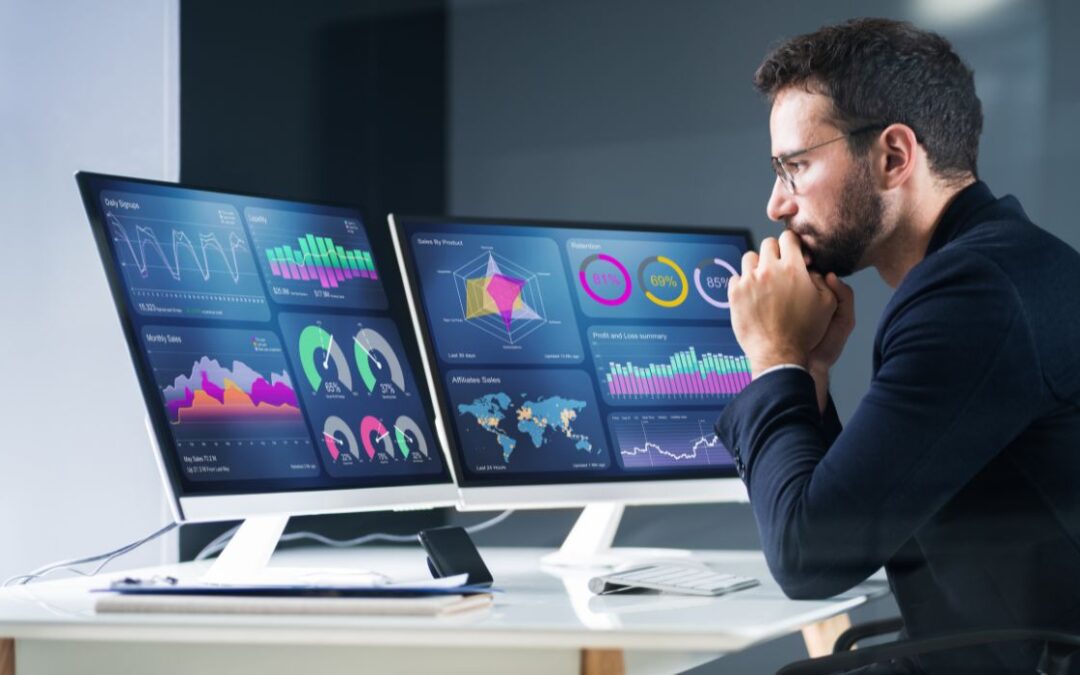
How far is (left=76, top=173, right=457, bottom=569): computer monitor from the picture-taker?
5.38 feet

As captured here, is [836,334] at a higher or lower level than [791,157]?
lower

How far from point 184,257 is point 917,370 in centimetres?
96

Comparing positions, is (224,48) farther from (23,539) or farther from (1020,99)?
(1020,99)

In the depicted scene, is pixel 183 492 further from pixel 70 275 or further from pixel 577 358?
pixel 70 275

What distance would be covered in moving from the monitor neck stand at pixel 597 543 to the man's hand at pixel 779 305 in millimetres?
523

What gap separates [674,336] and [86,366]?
128 cm

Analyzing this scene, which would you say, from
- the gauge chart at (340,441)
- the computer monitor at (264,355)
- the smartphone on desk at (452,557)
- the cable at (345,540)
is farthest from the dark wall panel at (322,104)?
the smartphone on desk at (452,557)

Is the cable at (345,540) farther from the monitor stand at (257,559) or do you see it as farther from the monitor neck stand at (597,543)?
the monitor stand at (257,559)

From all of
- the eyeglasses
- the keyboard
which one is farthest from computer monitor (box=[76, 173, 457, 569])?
the eyeglasses

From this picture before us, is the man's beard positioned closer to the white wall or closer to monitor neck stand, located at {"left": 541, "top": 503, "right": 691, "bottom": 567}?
monitor neck stand, located at {"left": 541, "top": 503, "right": 691, "bottom": 567}

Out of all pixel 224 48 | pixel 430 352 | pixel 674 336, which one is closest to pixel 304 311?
pixel 430 352

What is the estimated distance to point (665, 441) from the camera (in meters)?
2.07

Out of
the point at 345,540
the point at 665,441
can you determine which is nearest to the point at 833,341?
the point at 665,441

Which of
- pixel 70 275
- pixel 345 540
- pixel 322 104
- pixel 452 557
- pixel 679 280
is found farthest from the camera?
pixel 322 104
